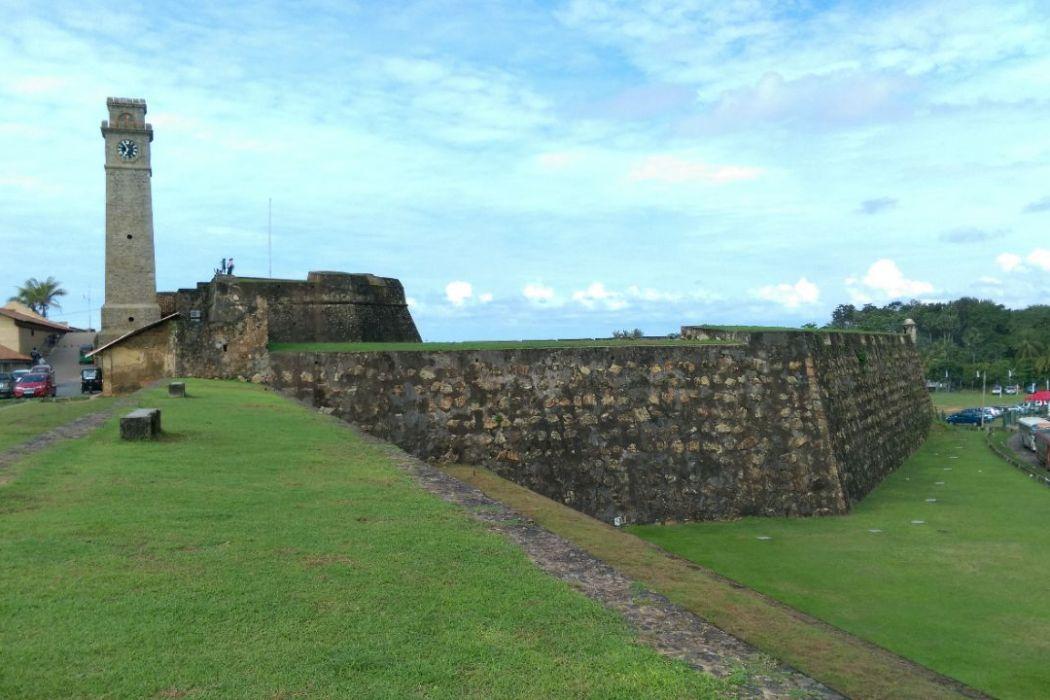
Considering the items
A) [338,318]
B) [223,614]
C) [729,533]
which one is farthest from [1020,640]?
[338,318]

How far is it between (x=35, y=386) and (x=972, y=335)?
74.3m

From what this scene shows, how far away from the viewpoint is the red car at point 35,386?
2323 cm

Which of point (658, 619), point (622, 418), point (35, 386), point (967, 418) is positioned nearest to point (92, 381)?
point (35, 386)

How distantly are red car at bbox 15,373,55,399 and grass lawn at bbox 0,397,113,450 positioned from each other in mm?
10069

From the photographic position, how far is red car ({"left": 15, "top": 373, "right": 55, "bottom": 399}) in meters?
23.2

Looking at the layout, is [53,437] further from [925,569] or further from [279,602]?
[925,569]

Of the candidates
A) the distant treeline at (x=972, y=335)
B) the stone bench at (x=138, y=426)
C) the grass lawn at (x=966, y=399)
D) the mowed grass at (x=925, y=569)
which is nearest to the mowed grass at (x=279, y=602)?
the stone bench at (x=138, y=426)

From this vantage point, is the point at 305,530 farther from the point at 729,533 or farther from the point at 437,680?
the point at 729,533

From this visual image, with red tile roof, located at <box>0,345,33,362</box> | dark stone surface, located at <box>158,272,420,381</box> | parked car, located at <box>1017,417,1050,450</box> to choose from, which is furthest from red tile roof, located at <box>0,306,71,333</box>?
parked car, located at <box>1017,417,1050,450</box>

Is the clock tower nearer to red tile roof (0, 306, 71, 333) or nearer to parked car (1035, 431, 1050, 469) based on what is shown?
red tile roof (0, 306, 71, 333)

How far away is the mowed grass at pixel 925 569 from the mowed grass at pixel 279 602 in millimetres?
4123

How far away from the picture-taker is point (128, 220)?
36469 mm

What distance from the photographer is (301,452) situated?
27.5ft

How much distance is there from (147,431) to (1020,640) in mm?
8524
